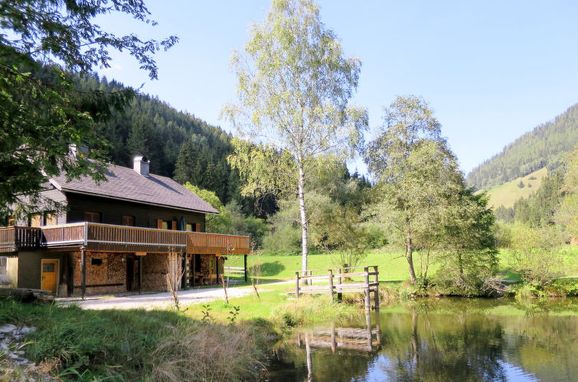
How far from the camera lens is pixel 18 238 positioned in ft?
67.8

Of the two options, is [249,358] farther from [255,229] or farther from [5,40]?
[255,229]

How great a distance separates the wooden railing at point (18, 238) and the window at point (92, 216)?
7.65ft

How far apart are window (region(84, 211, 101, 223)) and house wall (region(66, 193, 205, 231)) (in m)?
0.18

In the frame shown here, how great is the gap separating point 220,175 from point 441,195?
4367 centimetres

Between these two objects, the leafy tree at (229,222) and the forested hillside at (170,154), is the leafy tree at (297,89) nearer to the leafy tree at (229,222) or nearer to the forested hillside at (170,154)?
the leafy tree at (229,222)

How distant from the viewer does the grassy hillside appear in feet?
468

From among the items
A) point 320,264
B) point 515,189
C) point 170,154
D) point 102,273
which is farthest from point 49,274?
point 515,189

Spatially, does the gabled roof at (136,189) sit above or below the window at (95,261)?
above

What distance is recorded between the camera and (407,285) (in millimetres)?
26109

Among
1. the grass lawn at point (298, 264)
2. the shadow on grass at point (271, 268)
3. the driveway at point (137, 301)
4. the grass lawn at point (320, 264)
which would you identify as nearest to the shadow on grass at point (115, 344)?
the driveway at point (137, 301)

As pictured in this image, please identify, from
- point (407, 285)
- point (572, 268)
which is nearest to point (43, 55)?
point (407, 285)

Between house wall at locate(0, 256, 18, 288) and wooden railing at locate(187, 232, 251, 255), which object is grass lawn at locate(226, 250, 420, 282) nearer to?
wooden railing at locate(187, 232, 251, 255)

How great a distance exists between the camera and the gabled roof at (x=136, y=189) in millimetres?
22172

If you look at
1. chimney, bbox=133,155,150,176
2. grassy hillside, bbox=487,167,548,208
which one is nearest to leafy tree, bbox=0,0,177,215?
chimney, bbox=133,155,150,176
